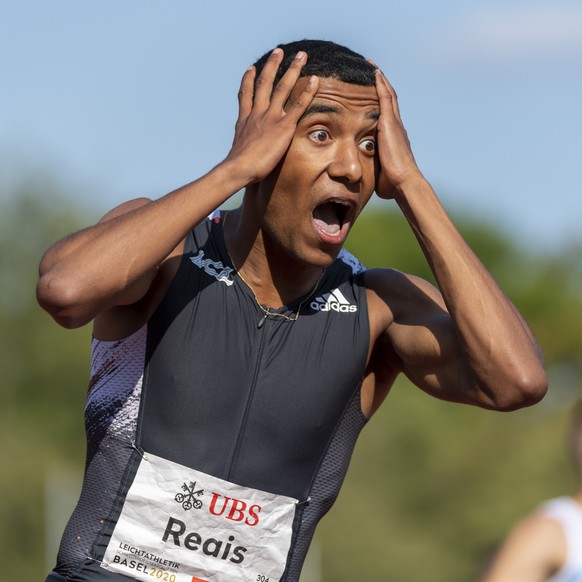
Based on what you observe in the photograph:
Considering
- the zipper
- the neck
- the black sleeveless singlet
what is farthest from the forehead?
the zipper

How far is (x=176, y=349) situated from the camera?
577cm

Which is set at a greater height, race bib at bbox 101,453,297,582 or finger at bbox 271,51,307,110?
finger at bbox 271,51,307,110

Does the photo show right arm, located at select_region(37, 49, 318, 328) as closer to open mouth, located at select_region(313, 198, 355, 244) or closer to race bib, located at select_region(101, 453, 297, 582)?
open mouth, located at select_region(313, 198, 355, 244)

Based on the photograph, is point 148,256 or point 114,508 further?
point 114,508

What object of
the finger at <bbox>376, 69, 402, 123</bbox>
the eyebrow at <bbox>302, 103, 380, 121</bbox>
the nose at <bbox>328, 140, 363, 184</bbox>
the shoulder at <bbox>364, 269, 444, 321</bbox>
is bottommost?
the shoulder at <bbox>364, 269, 444, 321</bbox>

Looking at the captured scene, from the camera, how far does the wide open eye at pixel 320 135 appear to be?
575 cm

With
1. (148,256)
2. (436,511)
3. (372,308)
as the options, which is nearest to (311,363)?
(372,308)

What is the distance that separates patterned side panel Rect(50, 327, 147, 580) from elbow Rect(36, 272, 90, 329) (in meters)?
0.45

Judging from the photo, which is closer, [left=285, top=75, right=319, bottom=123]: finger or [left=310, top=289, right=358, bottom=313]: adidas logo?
[left=285, top=75, right=319, bottom=123]: finger

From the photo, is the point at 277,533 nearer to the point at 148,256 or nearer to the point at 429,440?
the point at 148,256

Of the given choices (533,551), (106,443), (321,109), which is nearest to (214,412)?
(106,443)

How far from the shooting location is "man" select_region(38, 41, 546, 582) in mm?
5648

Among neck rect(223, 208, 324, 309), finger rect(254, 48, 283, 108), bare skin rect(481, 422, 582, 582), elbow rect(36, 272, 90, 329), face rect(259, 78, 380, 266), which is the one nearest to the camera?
bare skin rect(481, 422, 582, 582)

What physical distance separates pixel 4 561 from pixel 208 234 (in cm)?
2842
